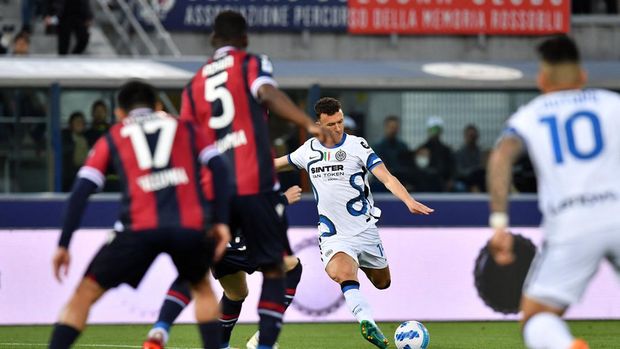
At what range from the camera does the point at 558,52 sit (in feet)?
21.9

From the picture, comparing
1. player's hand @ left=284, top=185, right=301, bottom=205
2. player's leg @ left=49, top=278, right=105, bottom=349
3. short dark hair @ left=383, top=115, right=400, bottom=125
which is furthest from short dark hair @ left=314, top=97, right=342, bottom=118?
short dark hair @ left=383, top=115, right=400, bottom=125

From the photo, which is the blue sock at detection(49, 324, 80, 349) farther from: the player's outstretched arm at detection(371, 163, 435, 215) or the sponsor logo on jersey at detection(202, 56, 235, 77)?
the player's outstretched arm at detection(371, 163, 435, 215)

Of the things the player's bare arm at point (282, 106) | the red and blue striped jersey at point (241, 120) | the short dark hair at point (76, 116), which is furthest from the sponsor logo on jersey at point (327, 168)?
the short dark hair at point (76, 116)

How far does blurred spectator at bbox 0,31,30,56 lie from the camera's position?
64.5 ft

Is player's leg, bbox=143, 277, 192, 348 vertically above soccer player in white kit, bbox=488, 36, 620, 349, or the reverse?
soccer player in white kit, bbox=488, 36, 620, 349

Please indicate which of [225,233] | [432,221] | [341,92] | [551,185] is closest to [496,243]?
[551,185]

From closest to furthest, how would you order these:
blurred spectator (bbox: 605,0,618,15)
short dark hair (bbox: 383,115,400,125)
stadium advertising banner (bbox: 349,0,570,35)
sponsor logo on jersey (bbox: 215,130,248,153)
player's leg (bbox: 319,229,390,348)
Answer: sponsor logo on jersey (bbox: 215,130,248,153)
player's leg (bbox: 319,229,390,348)
short dark hair (bbox: 383,115,400,125)
stadium advertising banner (bbox: 349,0,570,35)
blurred spectator (bbox: 605,0,618,15)

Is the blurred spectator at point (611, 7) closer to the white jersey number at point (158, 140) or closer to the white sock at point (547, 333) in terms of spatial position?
the white jersey number at point (158, 140)

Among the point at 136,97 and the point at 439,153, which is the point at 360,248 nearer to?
the point at 136,97

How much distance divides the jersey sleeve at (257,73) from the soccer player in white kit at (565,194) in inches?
68.2

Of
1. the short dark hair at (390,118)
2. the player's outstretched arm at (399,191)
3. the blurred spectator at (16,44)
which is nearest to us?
the player's outstretched arm at (399,191)

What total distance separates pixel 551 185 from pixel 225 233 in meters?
1.71

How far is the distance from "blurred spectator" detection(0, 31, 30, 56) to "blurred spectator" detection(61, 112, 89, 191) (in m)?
2.91

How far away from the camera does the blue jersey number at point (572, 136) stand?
645 cm
